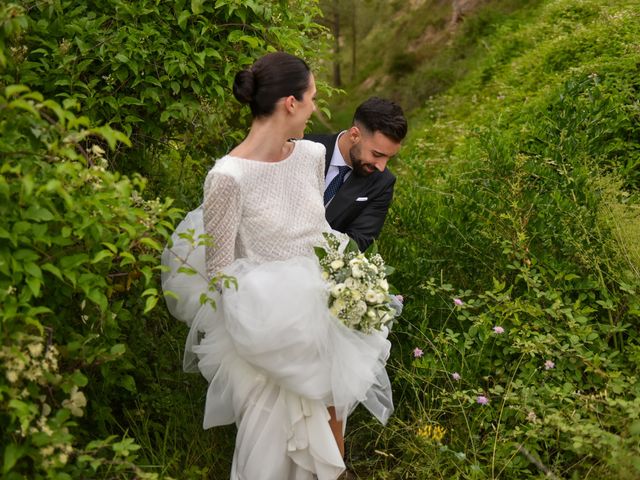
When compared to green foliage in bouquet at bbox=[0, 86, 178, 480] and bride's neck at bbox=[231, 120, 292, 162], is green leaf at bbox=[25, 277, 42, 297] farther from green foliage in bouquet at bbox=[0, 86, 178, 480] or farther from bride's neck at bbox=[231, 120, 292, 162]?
bride's neck at bbox=[231, 120, 292, 162]

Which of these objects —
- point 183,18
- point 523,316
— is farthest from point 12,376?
point 523,316

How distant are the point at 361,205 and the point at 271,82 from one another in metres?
1.17

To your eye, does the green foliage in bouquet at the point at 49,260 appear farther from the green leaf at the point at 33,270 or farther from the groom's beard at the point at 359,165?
the groom's beard at the point at 359,165

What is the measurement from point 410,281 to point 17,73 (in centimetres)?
261

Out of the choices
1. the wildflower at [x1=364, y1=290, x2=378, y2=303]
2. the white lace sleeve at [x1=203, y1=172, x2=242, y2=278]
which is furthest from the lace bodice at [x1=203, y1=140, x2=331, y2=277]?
the wildflower at [x1=364, y1=290, x2=378, y2=303]

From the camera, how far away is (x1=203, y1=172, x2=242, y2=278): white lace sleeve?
2924 millimetres

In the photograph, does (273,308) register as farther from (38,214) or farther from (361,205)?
(361,205)

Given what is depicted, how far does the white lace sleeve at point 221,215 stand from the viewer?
9.59 ft

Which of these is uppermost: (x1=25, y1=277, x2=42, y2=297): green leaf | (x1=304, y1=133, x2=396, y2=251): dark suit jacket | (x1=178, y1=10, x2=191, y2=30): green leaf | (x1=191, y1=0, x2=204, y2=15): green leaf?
(x1=191, y1=0, x2=204, y2=15): green leaf

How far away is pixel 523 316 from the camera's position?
4074mm

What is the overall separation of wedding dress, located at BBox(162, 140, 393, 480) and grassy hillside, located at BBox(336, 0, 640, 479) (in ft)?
1.80

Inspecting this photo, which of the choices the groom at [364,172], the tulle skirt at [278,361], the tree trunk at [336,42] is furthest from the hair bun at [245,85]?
the tree trunk at [336,42]

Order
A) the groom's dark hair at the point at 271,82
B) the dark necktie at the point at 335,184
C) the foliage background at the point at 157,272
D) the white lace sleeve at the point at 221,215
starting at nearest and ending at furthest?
the foliage background at the point at 157,272
the white lace sleeve at the point at 221,215
the groom's dark hair at the point at 271,82
the dark necktie at the point at 335,184

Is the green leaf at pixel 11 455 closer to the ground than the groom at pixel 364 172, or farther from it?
closer to the ground
